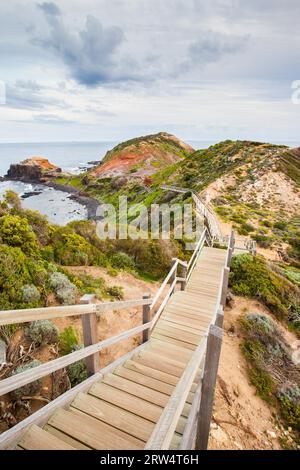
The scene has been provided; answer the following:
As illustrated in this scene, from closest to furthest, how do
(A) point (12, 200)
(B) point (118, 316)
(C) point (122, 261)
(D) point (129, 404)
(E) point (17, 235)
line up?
(D) point (129, 404)
(B) point (118, 316)
(E) point (17, 235)
(A) point (12, 200)
(C) point (122, 261)

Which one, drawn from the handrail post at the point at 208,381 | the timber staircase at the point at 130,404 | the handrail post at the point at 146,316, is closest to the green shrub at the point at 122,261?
the timber staircase at the point at 130,404

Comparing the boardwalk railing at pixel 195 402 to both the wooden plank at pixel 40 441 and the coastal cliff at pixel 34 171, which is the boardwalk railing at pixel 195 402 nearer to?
the wooden plank at pixel 40 441

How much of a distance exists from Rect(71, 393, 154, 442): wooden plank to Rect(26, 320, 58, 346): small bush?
240cm

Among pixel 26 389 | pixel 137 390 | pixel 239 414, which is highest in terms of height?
pixel 137 390

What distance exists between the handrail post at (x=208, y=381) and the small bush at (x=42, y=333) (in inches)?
132

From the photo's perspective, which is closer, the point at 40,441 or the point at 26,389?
the point at 40,441

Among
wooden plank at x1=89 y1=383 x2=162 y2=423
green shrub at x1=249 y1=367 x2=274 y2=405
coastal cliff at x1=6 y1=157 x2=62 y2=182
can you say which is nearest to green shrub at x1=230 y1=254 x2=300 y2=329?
green shrub at x1=249 y1=367 x2=274 y2=405

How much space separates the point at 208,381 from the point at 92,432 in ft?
4.18

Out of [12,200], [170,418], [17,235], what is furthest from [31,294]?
[12,200]

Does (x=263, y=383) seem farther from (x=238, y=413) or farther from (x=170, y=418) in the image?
(x=170, y=418)

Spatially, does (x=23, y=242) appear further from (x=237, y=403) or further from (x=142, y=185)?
(x=142, y=185)

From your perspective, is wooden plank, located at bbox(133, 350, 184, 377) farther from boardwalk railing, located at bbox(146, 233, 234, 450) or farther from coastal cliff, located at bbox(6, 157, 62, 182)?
coastal cliff, located at bbox(6, 157, 62, 182)

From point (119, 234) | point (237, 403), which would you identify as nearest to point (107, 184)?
point (119, 234)

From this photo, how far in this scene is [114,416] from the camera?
292 centimetres
